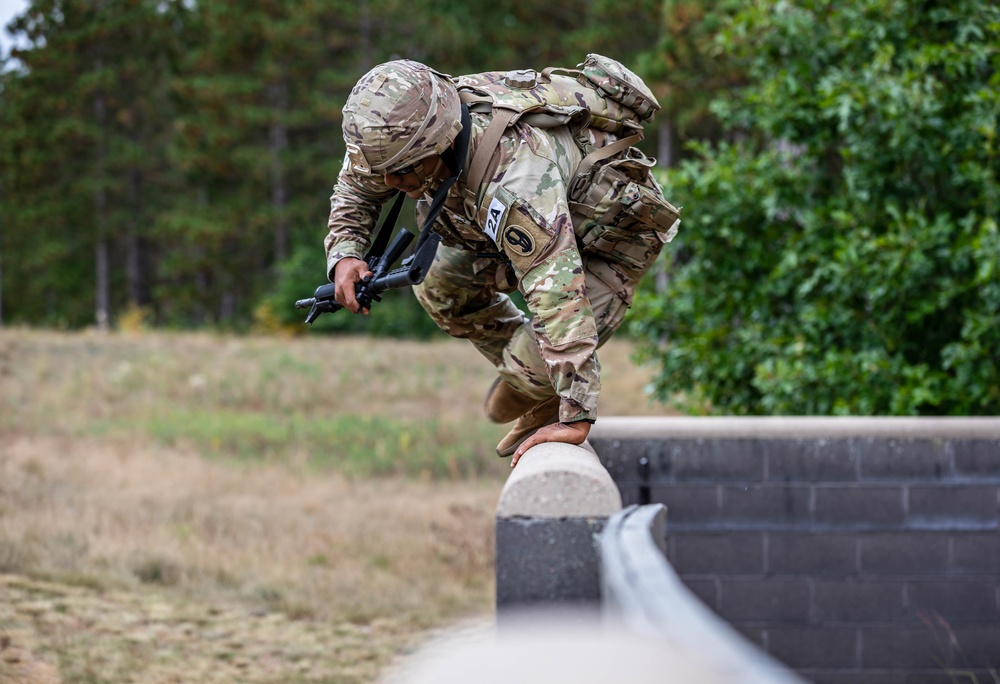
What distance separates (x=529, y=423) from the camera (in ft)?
13.2

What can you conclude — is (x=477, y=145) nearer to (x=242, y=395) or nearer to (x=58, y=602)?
(x=58, y=602)

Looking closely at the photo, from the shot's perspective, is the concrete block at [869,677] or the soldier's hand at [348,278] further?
the concrete block at [869,677]

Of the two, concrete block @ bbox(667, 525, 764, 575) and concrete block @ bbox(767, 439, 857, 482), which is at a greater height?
concrete block @ bbox(767, 439, 857, 482)

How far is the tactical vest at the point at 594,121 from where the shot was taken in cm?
336

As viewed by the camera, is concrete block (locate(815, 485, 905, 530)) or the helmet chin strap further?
concrete block (locate(815, 485, 905, 530))

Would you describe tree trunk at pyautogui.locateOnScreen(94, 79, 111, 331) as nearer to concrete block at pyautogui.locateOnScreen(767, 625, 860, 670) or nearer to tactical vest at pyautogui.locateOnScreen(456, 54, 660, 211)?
concrete block at pyautogui.locateOnScreen(767, 625, 860, 670)

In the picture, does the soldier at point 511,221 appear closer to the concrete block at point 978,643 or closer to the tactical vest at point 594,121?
the tactical vest at point 594,121

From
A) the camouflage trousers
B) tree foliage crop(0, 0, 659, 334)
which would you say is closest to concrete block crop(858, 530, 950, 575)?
the camouflage trousers

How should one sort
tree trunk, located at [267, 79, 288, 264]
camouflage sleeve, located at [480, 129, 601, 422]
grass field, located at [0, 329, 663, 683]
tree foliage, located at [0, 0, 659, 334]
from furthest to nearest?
tree trunk, located at [267, 79, 288, 264], tree foliage, located at [0, 0, 659, 334], grass field, located at [0, 329, 663, 683], camouflage sleeve, located at [480, 129, 601, 422]

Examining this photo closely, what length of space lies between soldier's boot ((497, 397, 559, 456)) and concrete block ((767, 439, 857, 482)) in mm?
1102

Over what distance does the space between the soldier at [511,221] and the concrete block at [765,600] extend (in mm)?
1222

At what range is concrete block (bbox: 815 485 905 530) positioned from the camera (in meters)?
4.52

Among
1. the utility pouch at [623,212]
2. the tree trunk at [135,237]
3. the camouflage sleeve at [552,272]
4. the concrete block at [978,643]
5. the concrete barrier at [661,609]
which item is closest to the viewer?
the concrete barrier at [661,609]

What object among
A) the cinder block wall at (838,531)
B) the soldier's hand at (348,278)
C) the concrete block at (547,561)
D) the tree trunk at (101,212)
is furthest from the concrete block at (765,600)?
the tree trunk at (101,212)
